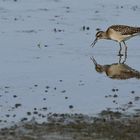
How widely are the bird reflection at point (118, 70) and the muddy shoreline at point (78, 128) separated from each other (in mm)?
4033

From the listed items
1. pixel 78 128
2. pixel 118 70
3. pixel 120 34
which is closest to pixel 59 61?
pixel 118 70

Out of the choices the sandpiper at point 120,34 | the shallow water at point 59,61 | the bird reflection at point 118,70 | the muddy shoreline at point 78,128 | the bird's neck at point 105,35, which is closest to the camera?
the muddy shoreline at point 78,128

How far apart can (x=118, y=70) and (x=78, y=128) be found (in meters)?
5.90

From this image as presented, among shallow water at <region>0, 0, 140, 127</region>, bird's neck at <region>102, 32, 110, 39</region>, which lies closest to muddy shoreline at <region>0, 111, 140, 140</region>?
shallow water at <region>0, 0, 140, 127</region>

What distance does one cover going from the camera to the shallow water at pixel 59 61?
13.8 meters

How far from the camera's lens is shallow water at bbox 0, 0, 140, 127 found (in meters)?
13.8

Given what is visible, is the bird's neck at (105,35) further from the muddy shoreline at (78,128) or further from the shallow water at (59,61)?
the muddy shoreline at (78,128)

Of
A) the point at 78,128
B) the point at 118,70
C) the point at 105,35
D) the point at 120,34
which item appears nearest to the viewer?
the point at 78,128

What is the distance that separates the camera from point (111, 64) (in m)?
18.3

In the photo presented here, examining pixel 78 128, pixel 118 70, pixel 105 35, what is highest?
pixel 105 35

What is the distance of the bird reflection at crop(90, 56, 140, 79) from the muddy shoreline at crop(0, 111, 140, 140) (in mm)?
4033

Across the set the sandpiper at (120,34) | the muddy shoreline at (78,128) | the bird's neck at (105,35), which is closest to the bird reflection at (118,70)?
the sandpiper at (120,34)

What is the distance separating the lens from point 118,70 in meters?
17.6

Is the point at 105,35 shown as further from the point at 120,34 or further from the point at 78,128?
the point at 78,128
